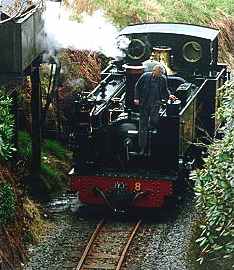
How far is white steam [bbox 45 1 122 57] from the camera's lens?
43.7ft

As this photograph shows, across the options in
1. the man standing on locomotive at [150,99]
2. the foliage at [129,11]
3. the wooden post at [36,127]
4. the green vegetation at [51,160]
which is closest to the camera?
the man standing on locomotive at [150,99]

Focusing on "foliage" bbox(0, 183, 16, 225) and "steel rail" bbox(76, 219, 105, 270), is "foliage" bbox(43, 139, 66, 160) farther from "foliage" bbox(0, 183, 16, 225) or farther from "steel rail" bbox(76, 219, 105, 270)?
"foliage" bbox(0, 183, 16, 225)

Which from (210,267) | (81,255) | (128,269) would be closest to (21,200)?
(81,255)

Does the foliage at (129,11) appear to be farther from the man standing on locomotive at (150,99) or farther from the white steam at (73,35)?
the man standing on locomotive at (150,99)

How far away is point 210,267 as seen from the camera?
9672mm

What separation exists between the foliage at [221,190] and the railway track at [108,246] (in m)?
3.37

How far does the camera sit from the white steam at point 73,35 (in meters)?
13.3

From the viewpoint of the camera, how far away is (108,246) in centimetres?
1075

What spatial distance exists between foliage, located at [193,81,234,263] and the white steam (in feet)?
21.8

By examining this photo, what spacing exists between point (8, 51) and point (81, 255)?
2846 millimetres

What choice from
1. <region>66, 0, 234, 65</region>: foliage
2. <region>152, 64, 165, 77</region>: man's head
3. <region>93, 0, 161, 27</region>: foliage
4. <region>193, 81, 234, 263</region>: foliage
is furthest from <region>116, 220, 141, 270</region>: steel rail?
<region>93, 0, 161, 27</region>: foliage

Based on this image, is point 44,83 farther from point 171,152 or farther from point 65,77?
point 171,152

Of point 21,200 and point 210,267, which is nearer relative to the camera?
point 210,267

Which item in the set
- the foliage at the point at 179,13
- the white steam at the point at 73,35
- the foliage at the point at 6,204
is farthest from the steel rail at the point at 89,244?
the foliage at the point at 179,13
